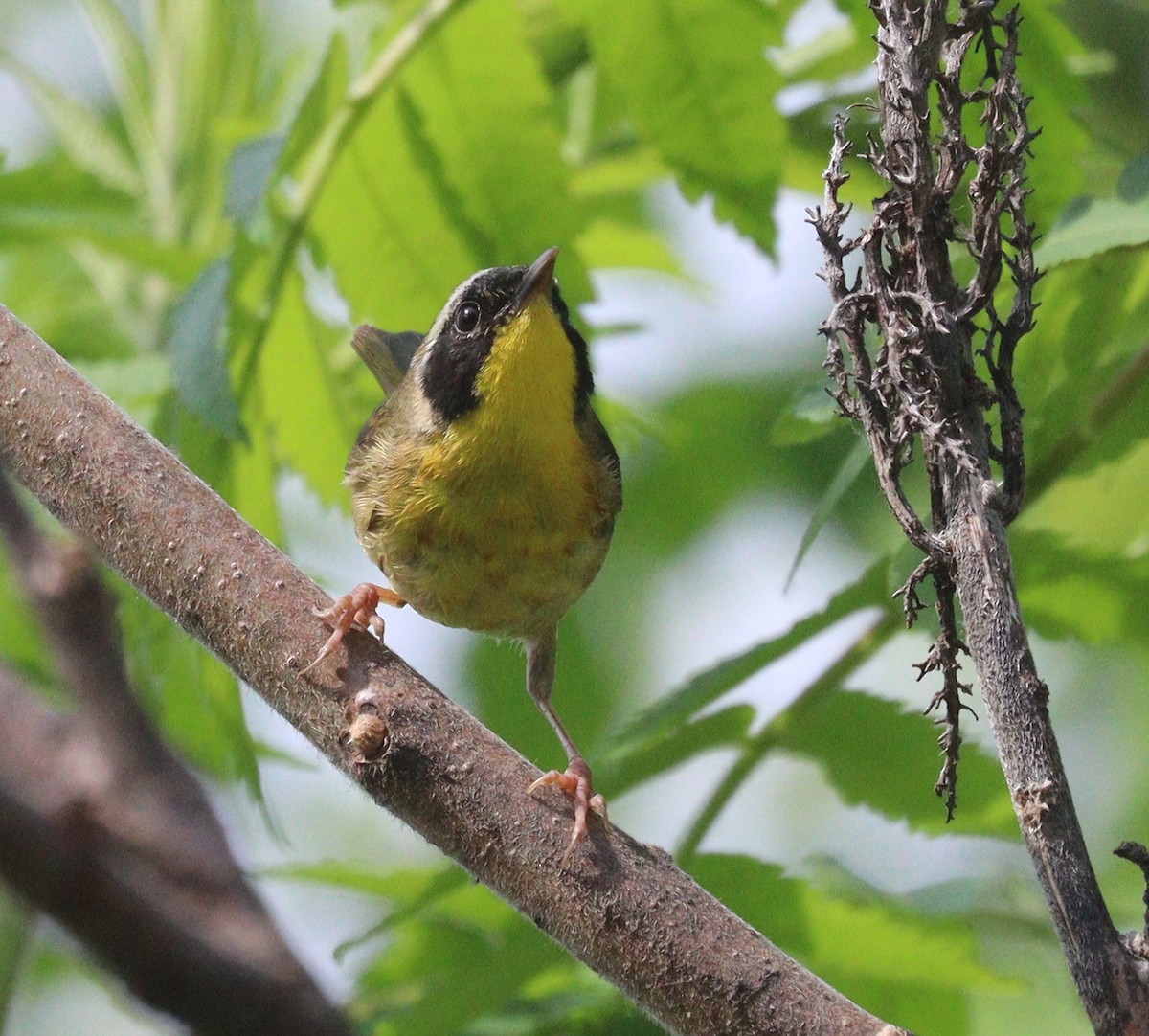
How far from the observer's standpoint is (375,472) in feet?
13.6

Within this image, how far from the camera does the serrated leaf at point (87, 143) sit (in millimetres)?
4753

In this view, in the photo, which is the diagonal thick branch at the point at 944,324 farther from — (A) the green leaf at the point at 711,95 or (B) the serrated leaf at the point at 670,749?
(A) the green leaf at the point at 711,95

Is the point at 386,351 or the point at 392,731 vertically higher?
the point at 386,351

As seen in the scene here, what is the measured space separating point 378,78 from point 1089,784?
3.61 meters

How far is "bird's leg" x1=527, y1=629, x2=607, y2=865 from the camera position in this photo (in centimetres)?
231

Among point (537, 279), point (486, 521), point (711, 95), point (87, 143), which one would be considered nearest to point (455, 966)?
point (486, 521)

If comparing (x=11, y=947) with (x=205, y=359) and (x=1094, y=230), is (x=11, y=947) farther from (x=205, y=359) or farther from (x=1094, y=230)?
(x=1094, y=230)

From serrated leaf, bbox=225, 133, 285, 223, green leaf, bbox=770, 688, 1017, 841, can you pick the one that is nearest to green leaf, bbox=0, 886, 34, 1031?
serrated leaf, bbox=225, 133, 285, 223

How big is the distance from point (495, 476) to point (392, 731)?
1.73m

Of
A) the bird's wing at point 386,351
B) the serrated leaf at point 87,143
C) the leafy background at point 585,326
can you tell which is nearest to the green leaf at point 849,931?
the leafy background at point 585,326

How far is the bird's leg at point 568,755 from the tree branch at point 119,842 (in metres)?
0.50

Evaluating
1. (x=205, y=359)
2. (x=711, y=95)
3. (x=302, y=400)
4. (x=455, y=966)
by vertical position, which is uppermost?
(x=711, y=95)

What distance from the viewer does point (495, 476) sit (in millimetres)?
4043

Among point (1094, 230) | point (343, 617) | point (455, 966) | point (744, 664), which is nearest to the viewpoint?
point (343, 617)
